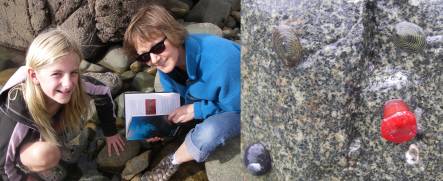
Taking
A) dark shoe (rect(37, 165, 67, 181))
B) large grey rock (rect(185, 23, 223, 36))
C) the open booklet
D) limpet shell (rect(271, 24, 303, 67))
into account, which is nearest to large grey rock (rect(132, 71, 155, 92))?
large grey rock (rect(185, 23, 223, 36))

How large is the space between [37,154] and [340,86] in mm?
1687

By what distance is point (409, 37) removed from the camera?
1924mm

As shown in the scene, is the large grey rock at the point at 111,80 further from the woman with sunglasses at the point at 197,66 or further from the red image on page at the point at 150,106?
the woman with sunglasses at the point at 197,66

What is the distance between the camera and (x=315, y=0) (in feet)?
6.52

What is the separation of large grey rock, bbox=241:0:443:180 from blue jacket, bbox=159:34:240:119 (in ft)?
1.67

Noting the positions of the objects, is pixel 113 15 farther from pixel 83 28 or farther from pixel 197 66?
pixel 197 66

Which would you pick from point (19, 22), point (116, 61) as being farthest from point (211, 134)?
point (19, 22)

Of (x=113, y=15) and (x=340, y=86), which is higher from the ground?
(x=340, y=86)

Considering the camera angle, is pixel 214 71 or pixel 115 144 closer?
pixel 214 71

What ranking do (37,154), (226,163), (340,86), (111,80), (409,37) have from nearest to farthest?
(409,37), (340,86), (37,154), (226,163), (111,80)

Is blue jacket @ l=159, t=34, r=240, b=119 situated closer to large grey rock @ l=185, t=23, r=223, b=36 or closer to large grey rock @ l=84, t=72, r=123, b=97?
large grey rock @ l=84, t=72, r=123, b=97

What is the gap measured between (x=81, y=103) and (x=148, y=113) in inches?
19.7

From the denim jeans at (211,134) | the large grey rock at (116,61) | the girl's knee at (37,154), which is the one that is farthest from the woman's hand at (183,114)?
the large grey rock at (116,61)

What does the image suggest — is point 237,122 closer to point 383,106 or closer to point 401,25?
point 383,106
